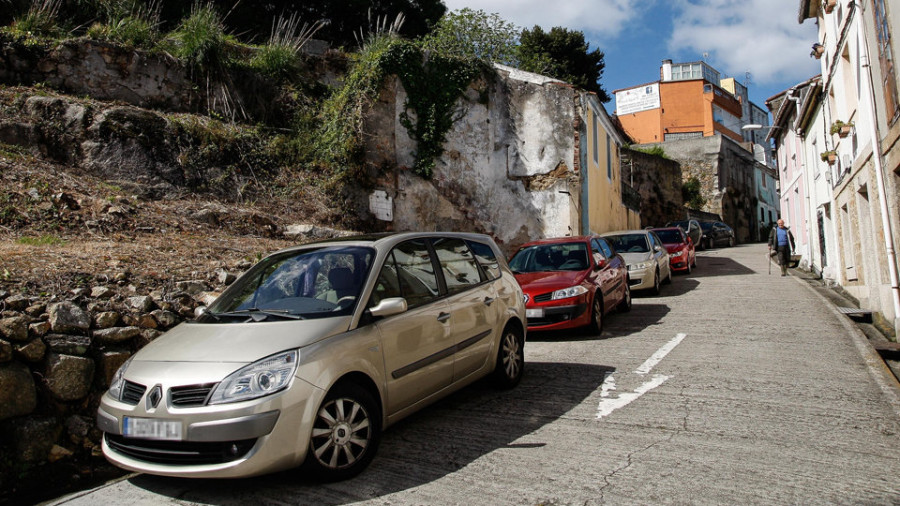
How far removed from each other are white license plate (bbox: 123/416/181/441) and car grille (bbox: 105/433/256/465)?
0.05 metres

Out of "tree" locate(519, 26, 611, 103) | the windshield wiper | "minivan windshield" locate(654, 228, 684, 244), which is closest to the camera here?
the windshield wiper

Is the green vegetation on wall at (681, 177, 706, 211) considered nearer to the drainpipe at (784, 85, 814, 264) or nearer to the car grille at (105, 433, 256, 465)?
the drainpipe at (784, 85, 814, 264)

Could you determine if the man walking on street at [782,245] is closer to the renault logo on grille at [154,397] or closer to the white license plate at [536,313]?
the white license plate at [536,313]

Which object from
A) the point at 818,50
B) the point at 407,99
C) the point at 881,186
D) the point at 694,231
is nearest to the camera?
the point at 881,186

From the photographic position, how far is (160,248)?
8.12 m

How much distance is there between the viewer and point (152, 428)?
3674 mm

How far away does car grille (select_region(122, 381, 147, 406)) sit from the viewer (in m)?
3.83

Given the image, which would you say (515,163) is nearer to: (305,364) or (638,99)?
(305,364)

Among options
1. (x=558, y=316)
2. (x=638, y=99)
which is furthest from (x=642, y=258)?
(x=638, y=99)

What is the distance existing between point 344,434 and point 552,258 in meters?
6.98

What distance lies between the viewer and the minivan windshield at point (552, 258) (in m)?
10.1

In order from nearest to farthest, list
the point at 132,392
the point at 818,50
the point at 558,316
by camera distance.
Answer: the point at 132,392 < the point at 558,316 < the point at 818,50

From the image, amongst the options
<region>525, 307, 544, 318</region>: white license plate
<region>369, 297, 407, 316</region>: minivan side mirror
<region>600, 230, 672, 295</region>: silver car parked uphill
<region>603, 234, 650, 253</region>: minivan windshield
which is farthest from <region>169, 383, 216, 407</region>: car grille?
<region>603, 234, 650, 253</region>: minivan windshield

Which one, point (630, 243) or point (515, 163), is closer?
point (630, 243)
